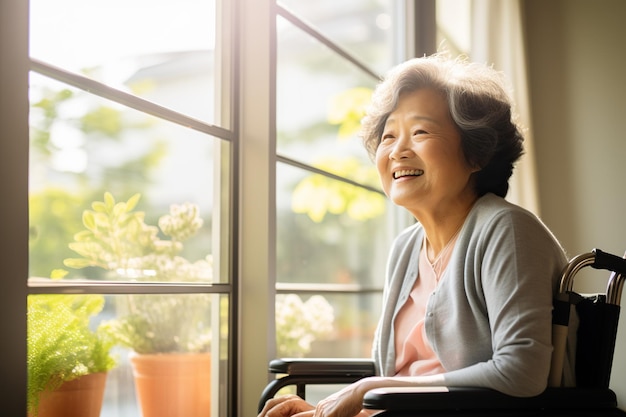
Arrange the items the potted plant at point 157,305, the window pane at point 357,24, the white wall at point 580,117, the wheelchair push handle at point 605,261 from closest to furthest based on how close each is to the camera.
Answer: the wheelchair push handle at point 605,261, the potted plant at point 157,305, the window pane at point 357,24, the white wall at point 580,117

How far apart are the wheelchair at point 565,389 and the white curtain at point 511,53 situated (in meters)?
1.87

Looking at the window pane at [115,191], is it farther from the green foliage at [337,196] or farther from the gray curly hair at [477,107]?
the gray curly hair at [477,107]

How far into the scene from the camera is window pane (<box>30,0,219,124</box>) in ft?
4.95

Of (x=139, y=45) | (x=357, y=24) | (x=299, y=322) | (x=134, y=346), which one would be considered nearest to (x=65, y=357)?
(x=134, y=346)

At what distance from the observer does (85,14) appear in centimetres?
160

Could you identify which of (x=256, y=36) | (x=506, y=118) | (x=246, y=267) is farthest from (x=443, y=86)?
(x=246, y=267)

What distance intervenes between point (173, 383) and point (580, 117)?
96.3 inches

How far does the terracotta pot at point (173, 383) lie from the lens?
1771 mm

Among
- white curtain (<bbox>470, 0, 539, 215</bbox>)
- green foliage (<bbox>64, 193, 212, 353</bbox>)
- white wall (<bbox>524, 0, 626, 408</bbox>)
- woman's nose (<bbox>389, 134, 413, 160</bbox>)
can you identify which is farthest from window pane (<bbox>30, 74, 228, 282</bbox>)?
white wall (<bbox>524, 0, 626, 408</bbox>)

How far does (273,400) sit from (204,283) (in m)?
0.44

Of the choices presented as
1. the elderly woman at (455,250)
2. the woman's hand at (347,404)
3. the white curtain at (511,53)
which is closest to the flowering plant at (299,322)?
the elderly woman at (455,250)

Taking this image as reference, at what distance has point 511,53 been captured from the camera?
11.5ft

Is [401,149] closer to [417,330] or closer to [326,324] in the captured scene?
[417,330]

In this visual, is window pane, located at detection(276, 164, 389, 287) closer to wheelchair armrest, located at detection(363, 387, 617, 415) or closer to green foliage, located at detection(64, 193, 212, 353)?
green foliage, located at detection(64, 193, 212, 353)
